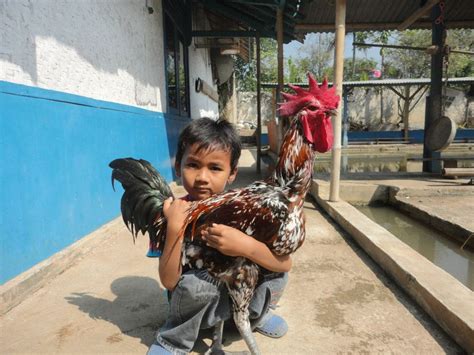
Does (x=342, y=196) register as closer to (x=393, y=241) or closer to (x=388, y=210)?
(x=388, y=210)

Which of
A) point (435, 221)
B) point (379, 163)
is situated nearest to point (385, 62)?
point (379, 163)

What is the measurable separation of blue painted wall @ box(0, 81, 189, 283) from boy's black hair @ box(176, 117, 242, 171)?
1.42 meters

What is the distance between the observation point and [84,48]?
360 cm

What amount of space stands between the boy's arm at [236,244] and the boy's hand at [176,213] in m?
0.12

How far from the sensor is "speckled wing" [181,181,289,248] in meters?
1.59

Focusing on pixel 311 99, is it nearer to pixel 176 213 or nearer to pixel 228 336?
pixel 176 213

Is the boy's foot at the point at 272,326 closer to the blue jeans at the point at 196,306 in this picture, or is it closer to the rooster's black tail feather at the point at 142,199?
the blue jeans at the point at 196,306

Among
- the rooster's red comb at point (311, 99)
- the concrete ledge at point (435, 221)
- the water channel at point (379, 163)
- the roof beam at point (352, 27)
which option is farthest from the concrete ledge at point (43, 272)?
the water channel at point (379, 163)

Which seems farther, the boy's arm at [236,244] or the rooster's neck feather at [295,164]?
the rooster's neck feather at [295,164]

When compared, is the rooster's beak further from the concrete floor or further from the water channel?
the water channel

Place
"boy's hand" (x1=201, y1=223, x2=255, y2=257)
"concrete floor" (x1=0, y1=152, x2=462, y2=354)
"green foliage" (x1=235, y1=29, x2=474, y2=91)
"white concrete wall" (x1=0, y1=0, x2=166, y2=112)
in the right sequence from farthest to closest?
"green foliage" (x1=235, y1=29, x2=474, y2=91)
"white concrete wall" (x1=0, y1=0, x2=166, y2=112)
"concrete floor" (x1=0, y1=152, x2=462, y2=354)
"boy's hand" (x1=201, y1=223, x2=255, y2=257)

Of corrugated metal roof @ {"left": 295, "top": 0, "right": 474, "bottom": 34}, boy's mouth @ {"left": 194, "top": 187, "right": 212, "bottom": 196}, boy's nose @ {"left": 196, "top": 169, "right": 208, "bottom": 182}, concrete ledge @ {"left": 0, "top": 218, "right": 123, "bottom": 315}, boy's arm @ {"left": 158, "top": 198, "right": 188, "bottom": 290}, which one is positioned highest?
corrugated metal roof @ {"left": 295, "top": 0, "right": 474, "bottom": 34}

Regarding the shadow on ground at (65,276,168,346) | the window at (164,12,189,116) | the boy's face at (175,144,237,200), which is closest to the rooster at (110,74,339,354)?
the boy's face at (175,144,237,200)

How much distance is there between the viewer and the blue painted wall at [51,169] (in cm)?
236
